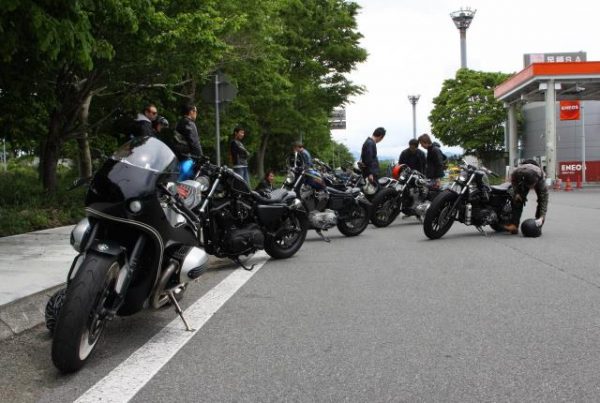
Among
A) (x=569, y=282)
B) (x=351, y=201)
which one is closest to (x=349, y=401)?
(x=569, y=282)

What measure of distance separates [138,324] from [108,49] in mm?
5878

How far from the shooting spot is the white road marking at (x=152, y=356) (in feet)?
10.5

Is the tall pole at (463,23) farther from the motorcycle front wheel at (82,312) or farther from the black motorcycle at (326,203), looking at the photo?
the motorcycle front wheel at (82,312)

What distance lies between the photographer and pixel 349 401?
10.1ft

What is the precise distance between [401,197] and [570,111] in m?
35.4

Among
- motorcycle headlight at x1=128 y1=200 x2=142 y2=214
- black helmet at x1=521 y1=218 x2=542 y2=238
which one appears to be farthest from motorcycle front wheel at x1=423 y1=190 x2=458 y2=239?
motorcycle headlight at x1=128 y1=200 x2=142 y2=214

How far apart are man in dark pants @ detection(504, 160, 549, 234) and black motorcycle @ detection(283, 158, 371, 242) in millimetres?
2288

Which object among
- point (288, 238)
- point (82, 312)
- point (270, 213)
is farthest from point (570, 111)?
point (82, 312)

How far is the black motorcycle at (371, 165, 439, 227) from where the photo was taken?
1179cm

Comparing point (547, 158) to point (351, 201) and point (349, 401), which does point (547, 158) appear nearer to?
point (351, 201)

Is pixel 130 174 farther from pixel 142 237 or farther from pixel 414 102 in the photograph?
pixel 414 102

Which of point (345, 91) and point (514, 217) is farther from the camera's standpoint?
point (345, 91)

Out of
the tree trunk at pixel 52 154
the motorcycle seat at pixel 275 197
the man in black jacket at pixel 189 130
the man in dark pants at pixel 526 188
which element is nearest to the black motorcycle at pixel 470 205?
the man in dark pants at pixel 526 188

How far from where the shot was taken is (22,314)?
15.1 ft
